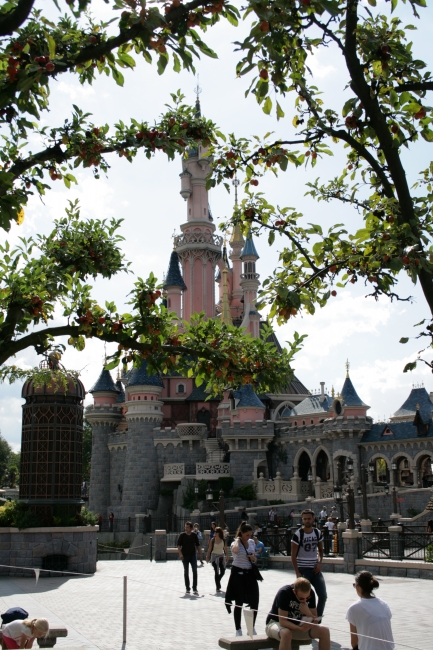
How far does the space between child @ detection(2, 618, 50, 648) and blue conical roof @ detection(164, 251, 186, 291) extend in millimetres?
44718

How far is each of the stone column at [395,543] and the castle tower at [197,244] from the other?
1365 inches

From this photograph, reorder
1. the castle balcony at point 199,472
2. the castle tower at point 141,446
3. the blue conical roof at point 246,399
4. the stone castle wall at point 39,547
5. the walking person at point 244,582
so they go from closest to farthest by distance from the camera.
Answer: the walking person at point 244,582, the stone castle wall at point 39,547, the castle balcony at point 199,472, the castle tower at point 141,446, the blue conical roof at point 246,399

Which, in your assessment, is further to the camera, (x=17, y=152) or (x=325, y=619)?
(x=325, y=619)

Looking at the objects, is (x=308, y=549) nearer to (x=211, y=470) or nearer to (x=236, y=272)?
(x=211, y=470)

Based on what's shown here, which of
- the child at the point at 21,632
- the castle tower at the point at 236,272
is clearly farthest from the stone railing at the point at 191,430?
the child at the point at 21,632

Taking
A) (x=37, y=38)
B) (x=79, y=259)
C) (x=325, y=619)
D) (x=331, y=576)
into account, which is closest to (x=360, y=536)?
(x=331, y=576)

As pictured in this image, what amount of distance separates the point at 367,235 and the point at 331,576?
14104 mm

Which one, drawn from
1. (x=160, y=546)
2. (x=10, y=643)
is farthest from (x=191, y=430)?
(x=10, y=643)

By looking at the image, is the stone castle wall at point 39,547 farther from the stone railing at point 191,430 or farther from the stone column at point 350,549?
the stone railing at point 191,430

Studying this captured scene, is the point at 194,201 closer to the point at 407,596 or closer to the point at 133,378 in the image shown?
the point at 133,378

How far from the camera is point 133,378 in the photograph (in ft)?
152

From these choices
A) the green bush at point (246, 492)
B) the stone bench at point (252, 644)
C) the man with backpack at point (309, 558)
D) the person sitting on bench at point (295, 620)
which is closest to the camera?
the person sitting on bench at point (295, 620)

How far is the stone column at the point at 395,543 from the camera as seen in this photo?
747 inches

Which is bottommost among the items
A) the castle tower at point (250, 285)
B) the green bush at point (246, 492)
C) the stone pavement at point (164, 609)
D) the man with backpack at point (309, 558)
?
the stone pavement at point (164, 609)
